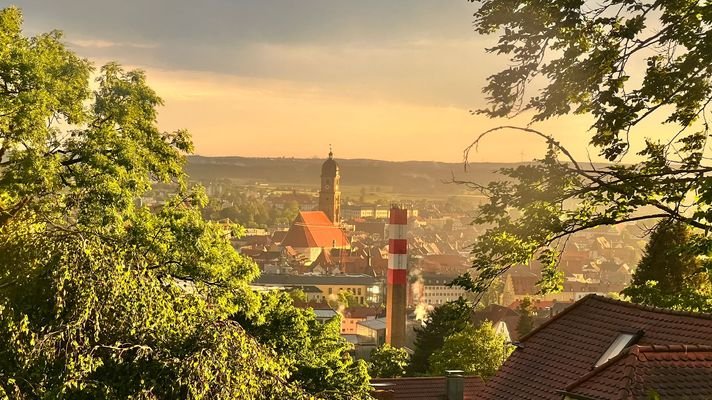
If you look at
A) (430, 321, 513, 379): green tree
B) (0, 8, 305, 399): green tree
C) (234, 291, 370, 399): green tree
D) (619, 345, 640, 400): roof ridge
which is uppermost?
(0, 8, 305, 399): green tree

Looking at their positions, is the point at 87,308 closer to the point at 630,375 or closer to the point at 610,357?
the point at 630,375

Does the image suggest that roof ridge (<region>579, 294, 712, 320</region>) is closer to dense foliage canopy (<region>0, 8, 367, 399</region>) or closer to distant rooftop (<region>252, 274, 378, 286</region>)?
dense foliage canopy (<region>0, 8, 367, 399</region>)

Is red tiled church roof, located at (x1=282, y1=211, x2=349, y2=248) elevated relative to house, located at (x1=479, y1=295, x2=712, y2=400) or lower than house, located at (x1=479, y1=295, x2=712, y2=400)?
lower

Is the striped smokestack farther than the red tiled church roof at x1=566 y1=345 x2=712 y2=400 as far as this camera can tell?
Yes

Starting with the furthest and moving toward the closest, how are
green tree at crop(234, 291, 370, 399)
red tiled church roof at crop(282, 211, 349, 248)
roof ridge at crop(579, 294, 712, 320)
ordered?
red tiled church roof at crop(282, 211, 349, 248), green tree at crop(234, 291, 370, 399), roof ridge at crop(579, 294, 712, 320)

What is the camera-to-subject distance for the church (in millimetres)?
181250

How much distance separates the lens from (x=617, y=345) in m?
14.7

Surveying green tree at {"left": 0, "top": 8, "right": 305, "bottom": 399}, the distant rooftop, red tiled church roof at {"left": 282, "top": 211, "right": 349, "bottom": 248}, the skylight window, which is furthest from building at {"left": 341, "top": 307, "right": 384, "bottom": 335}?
green tree at {"left": 0, "top": 8, "right": 305, "bottom": 399}

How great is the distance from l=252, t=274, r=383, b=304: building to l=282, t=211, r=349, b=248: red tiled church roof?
32.7 meters

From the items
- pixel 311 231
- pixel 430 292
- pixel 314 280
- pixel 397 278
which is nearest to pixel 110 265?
pixel 397 278

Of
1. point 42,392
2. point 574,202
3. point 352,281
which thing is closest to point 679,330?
point 574,202

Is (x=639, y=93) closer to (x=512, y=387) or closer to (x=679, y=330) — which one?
(x=679, y=330)

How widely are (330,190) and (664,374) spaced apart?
558 feet

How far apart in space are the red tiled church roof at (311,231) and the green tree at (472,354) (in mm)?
144509
